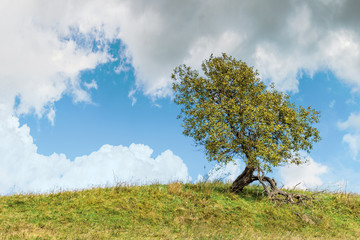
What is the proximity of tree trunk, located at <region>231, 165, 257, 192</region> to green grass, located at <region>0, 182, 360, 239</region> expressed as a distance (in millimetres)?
624

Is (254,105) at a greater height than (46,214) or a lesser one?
greater

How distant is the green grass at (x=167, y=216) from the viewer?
17.2m

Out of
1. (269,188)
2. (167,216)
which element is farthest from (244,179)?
(167,216)

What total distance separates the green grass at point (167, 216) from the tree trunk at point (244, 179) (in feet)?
2.05

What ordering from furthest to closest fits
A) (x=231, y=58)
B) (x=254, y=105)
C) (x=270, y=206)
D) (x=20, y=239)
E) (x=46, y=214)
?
(x=231, y=58) → (x=254, y=105) → (x=270, y=206) → (x=46, y=214) → (x=20, y=239)

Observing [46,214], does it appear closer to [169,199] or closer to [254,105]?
[169,199]

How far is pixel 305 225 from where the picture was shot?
72.4ft

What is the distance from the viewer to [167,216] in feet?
65.6

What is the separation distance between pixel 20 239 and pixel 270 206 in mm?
16927

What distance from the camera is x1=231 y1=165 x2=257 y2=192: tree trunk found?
25875 millimetres

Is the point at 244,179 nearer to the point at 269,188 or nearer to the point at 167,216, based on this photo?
the point at 269,188

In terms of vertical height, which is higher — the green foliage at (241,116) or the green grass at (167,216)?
the green foliage at (241,116)

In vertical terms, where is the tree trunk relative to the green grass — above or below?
above

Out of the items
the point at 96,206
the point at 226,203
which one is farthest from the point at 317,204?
the point at 96,206
